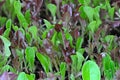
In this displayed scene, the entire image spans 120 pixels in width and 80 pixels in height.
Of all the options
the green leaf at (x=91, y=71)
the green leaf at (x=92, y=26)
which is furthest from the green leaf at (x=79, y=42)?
the green leaf at (x=91, y=71)

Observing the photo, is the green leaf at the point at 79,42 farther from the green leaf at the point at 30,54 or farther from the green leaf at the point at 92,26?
the green leaf at the point at 30,54

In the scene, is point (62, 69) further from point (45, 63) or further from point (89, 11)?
point (89, 11)

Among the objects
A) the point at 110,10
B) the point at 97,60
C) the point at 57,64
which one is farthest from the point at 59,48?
the point at 110,10

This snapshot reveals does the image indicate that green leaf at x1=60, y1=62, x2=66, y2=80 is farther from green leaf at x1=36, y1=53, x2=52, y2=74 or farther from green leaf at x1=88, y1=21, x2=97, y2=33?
green leaf at x1=88, y1=21, x2=97, y2=33

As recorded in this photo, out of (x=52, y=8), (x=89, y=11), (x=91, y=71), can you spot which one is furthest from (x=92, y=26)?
(x=91, y=71)

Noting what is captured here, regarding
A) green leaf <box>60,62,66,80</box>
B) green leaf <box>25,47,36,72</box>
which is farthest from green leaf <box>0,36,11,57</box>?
green leaf <box>60,62,66,80</box>

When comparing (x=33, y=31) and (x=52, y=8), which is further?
(x=52, y=8)

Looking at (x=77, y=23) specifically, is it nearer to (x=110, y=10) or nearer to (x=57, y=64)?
(x=110, y=10)

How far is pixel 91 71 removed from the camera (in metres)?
1.47

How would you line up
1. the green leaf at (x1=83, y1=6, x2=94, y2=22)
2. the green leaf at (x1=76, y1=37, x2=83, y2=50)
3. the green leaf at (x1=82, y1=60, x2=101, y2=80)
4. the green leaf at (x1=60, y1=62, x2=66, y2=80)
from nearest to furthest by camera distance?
the green leaf at (x1=82, y1=60, x2=101, y2=80), the green leaf at (x1=60, y1=62, x2=66, y2=80), the green leaf at (x1=76, y1=37, x2=83, y2=50), the green leaf at (x1=83, y1=6, x2=94, y2=22)

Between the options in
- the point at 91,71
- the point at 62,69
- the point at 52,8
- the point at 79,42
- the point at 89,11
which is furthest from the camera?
the point at 52,8

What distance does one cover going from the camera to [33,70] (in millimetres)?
1717

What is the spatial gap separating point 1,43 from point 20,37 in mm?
91

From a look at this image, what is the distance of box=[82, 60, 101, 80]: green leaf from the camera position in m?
1.46
